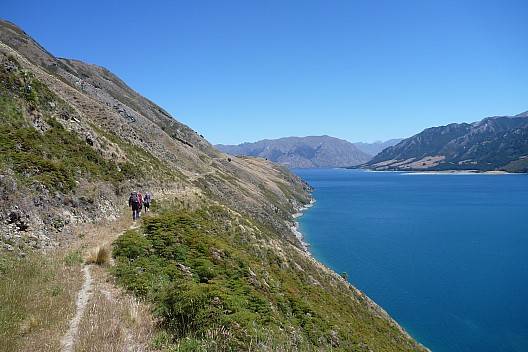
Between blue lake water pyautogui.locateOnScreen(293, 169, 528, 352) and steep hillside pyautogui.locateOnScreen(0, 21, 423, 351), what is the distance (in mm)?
13199

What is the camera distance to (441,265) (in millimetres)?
68938

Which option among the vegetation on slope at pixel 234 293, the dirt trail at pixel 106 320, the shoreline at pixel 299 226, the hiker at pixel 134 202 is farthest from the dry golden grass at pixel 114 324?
the shoreline at pixel 299 226

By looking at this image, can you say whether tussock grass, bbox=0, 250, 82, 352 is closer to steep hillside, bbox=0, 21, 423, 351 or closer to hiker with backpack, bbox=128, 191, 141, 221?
steep hillside, bbox=0, 21, 423, 351

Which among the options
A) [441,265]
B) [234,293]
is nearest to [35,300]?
[234,293]

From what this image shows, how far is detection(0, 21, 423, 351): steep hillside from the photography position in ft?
31.0

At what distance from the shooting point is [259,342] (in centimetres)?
927

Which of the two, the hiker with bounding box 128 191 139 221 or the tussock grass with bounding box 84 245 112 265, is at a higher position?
the hiker with bounding box 128 191 139 221

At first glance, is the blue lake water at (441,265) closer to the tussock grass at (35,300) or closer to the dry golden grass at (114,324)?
the dry golden grass at (114,324)

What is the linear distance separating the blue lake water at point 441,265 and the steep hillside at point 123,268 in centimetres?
1320

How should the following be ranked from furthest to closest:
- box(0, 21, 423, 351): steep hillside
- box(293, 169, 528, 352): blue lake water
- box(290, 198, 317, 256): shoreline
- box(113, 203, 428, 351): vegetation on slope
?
box(290, 198, 317, 256): shoreline, box(293, 169, 528, 352): blue lake water, box(113, 203, 428, 351): vegetation on slope, box(0, 21, 423, 351): steep hillside

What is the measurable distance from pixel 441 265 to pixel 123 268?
71.1 metres

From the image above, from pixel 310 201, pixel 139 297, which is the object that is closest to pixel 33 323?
pixel 139 297

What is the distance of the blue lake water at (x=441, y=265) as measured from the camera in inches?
1783

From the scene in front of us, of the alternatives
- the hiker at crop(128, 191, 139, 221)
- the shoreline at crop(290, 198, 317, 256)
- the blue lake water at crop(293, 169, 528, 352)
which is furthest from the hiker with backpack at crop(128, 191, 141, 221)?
the shoreline at crop(290, 198, 317, 256)
